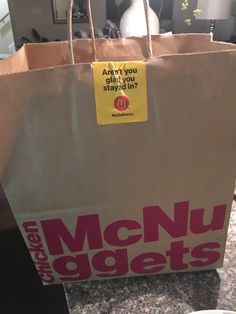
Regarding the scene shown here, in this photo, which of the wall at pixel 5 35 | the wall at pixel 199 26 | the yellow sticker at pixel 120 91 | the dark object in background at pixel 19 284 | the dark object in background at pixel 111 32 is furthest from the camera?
the wall at pixel 5 35

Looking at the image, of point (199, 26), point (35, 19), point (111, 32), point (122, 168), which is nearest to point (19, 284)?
point (122, 168)

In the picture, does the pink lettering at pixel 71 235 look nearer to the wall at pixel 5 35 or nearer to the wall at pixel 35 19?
the wall at pixel 35 19

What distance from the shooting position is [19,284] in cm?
91

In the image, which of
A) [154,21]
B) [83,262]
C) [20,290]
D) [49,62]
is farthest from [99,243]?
[154,21]

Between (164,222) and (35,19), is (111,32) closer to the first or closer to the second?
(35,19)

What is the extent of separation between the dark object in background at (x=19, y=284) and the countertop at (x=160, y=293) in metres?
0.38

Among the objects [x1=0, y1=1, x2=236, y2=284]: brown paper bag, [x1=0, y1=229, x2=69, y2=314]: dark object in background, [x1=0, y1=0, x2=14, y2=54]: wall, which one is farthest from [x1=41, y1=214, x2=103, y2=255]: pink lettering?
[x1=0, y1=0, x2=14, y2=54]: wall

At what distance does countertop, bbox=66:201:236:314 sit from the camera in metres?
0.43

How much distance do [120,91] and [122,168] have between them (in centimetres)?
11

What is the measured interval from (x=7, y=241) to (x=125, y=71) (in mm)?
796

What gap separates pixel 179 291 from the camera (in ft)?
1.49

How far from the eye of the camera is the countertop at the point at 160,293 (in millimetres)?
428

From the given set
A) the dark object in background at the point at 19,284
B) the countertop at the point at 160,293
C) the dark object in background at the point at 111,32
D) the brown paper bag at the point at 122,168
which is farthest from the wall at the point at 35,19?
the countertop at the point at 160,293

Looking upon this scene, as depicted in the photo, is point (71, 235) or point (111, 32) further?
point (111, 32)
